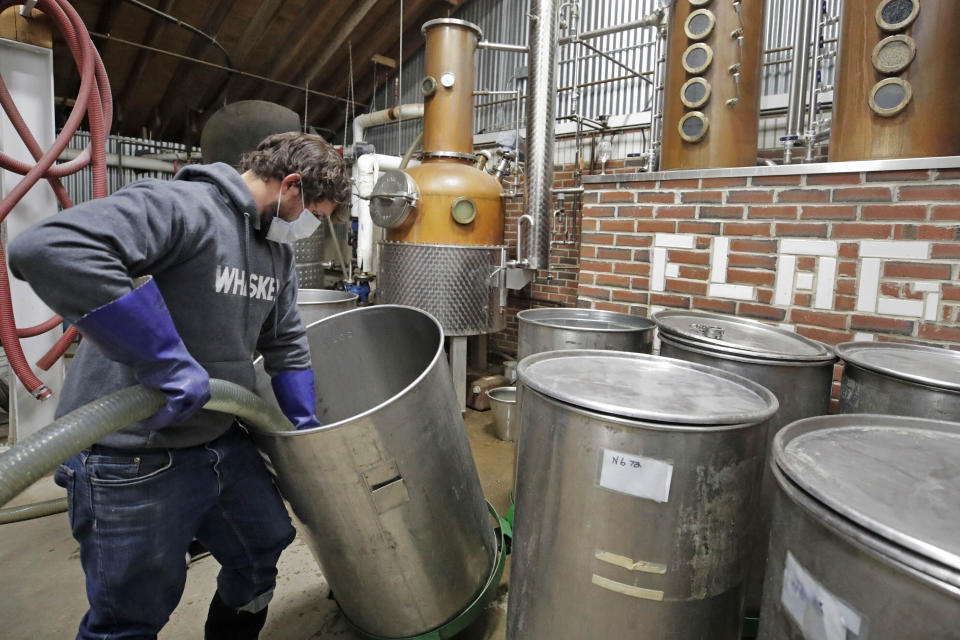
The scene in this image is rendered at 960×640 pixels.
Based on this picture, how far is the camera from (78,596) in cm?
183

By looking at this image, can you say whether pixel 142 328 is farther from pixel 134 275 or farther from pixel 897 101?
pixel 897 101

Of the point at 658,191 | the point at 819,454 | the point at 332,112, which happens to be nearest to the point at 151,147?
the point at 332,112

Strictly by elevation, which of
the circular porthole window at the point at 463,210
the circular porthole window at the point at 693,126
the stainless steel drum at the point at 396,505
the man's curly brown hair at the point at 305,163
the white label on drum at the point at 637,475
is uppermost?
the circular porthole window at the point at 693,126

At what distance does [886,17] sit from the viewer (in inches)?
73.4

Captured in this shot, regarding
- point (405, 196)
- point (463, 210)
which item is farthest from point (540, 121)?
point (405, 196)

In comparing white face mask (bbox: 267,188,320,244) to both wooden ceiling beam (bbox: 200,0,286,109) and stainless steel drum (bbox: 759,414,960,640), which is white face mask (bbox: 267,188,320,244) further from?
wooden ceiling beam (bbox: 200,0,286,109)

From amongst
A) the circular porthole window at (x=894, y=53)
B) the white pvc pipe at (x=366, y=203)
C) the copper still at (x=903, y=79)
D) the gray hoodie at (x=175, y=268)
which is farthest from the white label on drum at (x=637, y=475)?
the white pvc pipe at (x=366, y=203)

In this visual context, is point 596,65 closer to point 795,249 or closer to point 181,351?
point 795,249

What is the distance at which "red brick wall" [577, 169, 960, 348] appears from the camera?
1770 millimetres

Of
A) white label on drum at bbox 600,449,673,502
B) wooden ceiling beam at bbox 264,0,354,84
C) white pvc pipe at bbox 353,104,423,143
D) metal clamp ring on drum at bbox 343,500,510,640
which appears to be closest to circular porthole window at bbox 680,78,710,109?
white label on drum at bbox 600,449,673,502

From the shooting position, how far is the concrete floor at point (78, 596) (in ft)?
5.53

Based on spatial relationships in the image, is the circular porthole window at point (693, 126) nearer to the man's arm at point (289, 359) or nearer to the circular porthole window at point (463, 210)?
the circular porthole window at point (463, 210)

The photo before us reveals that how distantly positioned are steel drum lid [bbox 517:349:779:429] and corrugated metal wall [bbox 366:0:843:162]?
2794 millimetres

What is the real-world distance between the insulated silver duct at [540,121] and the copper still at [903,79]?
163 cm
